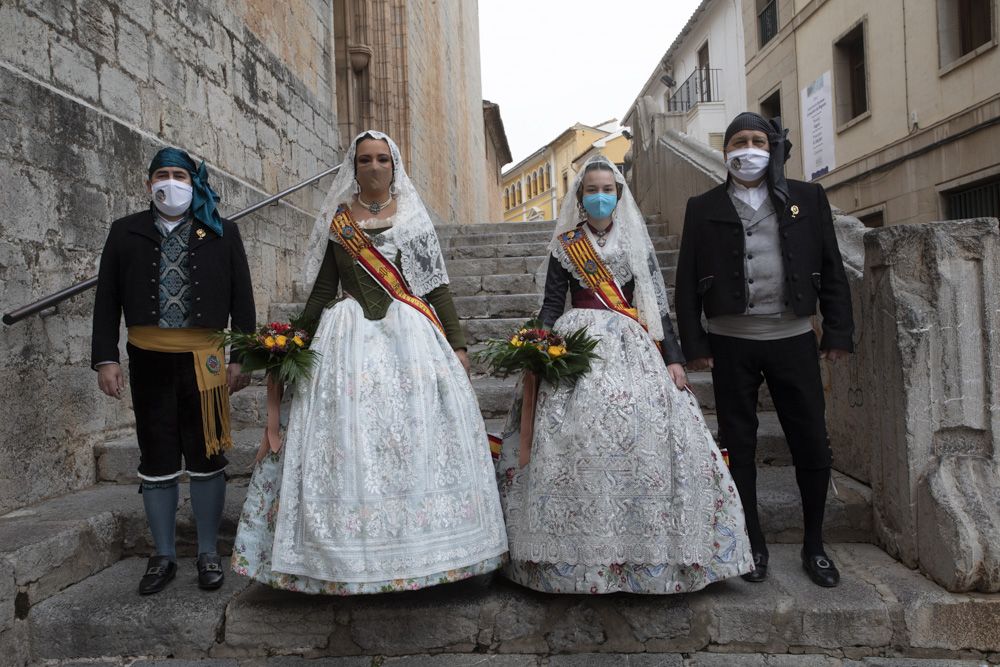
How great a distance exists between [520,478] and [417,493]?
0.46m

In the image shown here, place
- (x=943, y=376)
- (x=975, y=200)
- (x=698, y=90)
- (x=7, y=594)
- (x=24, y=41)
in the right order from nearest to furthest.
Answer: (x=7, y=594) < (x=943, y=376) < (x=24, y=41) < (x=975, y=200) < (x=698, y=90)

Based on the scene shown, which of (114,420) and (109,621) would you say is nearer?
(109,621)

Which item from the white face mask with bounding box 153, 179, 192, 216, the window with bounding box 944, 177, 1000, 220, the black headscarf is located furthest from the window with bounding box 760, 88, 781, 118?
the white face mask with bounding box 153, 179, 192, 216

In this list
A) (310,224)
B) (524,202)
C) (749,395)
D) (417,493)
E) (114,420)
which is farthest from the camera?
(524,202)

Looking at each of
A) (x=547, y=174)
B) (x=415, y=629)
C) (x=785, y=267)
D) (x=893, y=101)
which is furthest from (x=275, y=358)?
(x=547, y=174)

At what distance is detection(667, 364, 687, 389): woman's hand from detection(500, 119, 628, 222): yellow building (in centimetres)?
3789

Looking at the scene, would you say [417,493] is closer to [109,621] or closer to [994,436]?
[109,621]

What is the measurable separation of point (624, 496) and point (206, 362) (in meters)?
1.77

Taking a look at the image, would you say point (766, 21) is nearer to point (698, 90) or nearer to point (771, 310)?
point (698, 90)

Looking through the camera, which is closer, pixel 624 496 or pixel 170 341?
pixel 624 496

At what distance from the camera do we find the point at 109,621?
2.88m

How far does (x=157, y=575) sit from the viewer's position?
3.07m

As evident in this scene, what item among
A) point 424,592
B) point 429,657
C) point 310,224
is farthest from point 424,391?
point 310,224

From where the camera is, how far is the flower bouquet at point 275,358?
2814mm
